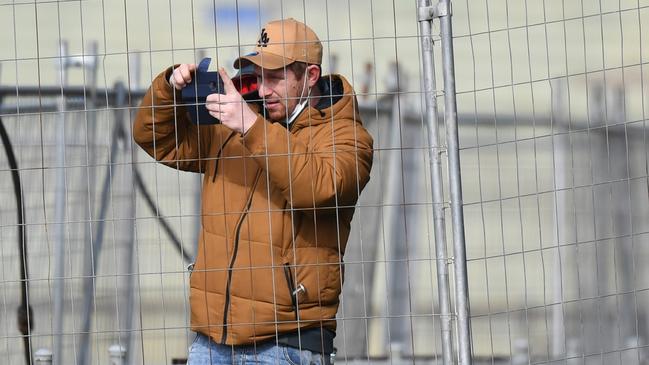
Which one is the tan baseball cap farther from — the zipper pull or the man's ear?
the zipper pull

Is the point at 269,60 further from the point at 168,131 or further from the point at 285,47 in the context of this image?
the point at 168,131

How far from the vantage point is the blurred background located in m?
Answer: 6.36

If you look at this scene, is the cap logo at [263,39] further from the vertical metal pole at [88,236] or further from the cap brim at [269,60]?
the vertical metal pole at [88,236]

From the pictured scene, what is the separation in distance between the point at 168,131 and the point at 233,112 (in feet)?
1.28

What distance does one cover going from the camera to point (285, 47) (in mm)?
4227

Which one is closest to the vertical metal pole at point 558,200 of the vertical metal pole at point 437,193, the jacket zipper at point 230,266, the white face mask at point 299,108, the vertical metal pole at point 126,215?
the vertical metal pole at point 126,215

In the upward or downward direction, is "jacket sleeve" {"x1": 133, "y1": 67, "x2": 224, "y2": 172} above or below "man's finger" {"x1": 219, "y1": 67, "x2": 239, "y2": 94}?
below

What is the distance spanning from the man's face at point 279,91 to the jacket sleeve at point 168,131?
0.25 meters

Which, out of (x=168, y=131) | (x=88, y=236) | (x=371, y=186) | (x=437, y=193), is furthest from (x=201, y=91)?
(x=371, y=186)

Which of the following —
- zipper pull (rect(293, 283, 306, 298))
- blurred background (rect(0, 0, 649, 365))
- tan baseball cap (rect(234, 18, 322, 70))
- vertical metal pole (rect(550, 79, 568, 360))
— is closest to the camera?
zipper pull (rect(293, 283, 306, 298))

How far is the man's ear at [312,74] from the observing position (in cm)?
427

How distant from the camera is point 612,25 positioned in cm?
830

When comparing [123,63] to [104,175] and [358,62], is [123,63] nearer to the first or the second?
[104,175]

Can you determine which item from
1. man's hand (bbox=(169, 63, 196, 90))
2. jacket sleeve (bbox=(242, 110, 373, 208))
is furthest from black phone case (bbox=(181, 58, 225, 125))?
jacket sleeve (bbox=(242, 110, 373, 208))
